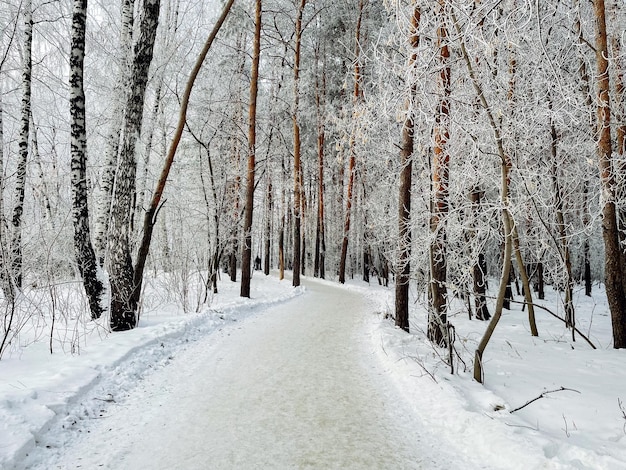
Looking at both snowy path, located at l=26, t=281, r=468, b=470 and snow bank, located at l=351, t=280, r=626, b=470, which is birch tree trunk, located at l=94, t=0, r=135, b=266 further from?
snow bank, located at l=351, t=280, r=626, b=470

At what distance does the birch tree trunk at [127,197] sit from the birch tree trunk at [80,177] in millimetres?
862

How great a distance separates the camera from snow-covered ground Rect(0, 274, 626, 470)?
3055mm

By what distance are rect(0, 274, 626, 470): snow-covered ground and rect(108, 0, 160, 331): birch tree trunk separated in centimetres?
61

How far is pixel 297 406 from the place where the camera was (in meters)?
4.11

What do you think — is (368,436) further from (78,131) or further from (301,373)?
(78,131)

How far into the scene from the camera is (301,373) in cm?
523

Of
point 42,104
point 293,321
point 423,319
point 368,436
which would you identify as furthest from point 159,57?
point 368,436

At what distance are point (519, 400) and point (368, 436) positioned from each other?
2016 mm

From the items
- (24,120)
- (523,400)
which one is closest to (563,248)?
(523,400)

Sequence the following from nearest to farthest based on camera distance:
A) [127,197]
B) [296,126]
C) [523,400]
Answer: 1. [523,400]
2. [127,197]
3. [296,126]

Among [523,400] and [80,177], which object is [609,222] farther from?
[80,177]

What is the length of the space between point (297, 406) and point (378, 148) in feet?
31.2

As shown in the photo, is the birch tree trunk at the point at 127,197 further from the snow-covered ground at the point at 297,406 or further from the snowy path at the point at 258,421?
the snowy path at the point at 258,421

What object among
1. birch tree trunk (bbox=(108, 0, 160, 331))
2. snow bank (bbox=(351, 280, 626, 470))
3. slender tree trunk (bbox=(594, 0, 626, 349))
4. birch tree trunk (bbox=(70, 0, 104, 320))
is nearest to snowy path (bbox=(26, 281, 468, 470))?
snow bank (bbox=(351, 280, 626, 470))
